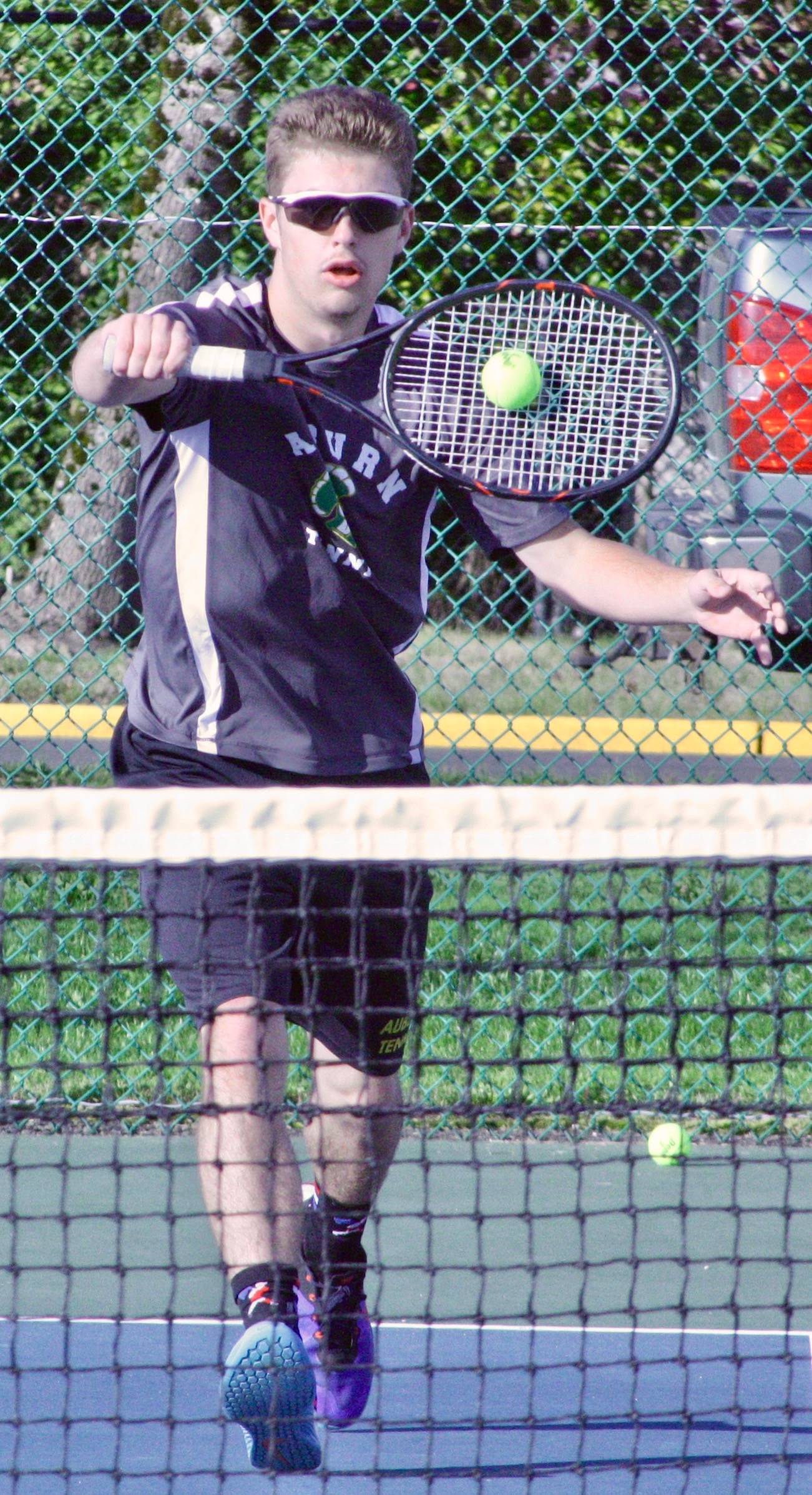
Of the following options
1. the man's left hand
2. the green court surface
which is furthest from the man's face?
the green court surface

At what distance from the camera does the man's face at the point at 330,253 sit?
2.80 meters

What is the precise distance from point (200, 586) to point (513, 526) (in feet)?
1.76

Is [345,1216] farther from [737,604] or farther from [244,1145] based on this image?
[737,604]

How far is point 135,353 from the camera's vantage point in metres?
2.51

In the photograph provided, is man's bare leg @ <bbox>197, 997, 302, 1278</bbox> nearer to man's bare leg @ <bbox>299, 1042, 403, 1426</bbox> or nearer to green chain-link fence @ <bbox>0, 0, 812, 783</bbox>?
man's bare leg @ <bbox>299, 1042, 403, 1426</bbox>

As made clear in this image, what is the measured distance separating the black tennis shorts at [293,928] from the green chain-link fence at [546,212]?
193 centimetres

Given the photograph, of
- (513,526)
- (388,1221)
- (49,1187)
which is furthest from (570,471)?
(49,1187)

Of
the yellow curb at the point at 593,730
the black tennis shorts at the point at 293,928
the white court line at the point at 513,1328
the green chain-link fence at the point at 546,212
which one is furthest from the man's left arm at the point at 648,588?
the yellow curb at the point at 593,730

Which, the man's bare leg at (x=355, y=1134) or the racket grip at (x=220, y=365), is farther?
the man's bare leg at (x=355, y=1134)

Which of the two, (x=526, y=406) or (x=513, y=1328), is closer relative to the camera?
(x=526, y=406)

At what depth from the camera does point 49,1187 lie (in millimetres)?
4086

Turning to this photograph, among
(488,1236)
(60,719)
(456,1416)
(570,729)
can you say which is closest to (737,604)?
(456,1416)

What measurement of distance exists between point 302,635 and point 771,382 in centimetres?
228

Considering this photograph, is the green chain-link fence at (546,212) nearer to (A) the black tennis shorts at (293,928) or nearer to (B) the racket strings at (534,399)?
(B) the racket strings at (534,399)
